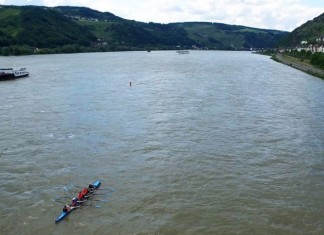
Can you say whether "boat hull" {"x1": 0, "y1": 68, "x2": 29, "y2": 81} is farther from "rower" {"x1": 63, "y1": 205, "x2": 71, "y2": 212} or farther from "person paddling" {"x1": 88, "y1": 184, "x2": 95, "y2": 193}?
"rower" {"x1": 63, "y1": 205, "x2": 71, "y2": 212}

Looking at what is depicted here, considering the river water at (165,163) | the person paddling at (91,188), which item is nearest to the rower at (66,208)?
the river water at (165,163)

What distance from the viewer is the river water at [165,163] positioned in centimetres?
2298

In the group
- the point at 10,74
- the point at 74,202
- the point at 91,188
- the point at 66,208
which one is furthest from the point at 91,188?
the point at 10,74

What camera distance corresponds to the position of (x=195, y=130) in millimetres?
40781

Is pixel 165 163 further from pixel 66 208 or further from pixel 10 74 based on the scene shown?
pixel 10 74

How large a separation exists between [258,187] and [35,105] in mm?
36603

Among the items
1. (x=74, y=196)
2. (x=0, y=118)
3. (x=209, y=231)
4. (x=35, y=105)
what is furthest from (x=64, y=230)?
(x=35, y=105)

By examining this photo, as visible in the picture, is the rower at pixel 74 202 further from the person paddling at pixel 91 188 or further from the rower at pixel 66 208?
the person paddling at pixel 91 188

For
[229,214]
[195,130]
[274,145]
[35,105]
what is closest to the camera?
[229,214]

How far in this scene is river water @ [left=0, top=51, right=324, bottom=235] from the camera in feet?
75.4

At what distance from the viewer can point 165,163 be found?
103ft

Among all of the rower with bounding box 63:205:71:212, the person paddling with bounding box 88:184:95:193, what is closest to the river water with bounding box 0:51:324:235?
the rower with bounding box 63:205:71:212

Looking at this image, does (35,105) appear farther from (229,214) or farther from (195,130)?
(229,214)

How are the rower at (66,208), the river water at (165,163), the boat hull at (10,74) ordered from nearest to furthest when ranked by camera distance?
the river water at (165,163) → the rower at (66,208) → the boat hull at (10,74)
